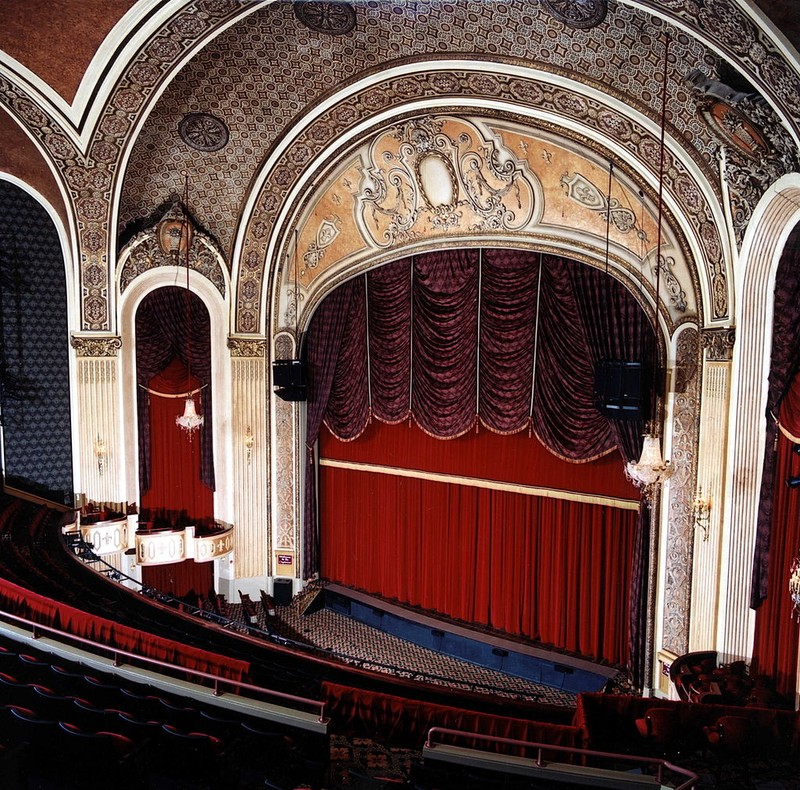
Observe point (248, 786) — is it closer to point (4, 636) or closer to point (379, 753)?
point (379, 753)

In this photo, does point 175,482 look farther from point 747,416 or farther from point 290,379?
point 747,416

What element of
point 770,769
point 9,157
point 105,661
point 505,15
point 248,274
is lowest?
point 770,769

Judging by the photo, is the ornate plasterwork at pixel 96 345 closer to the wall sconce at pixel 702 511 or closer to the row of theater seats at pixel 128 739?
the row of theater seats at pixel 128 739

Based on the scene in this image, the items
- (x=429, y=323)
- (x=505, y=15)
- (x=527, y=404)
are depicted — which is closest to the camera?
(x=505, y=15)

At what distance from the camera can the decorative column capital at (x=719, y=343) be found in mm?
8062

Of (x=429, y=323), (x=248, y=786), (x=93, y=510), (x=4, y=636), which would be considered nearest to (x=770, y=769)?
(x=248, y=786)

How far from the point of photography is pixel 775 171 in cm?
664

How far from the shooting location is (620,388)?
8.52m

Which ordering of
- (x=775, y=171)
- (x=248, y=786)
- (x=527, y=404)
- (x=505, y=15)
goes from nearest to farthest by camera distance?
(x=248, y=786)
(x=775, y=171)
(x=505, y=15)
(x=527, y=404)

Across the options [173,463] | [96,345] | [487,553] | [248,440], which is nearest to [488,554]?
[487,553]

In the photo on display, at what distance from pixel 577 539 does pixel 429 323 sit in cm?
416

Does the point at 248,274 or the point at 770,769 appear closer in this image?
the point at 770,769

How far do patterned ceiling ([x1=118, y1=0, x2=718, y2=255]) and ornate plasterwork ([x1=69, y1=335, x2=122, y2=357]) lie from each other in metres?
1.75

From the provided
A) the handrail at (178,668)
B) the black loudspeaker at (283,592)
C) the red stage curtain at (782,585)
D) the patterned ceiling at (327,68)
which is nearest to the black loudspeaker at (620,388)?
the red stage curtain at (782,585)
